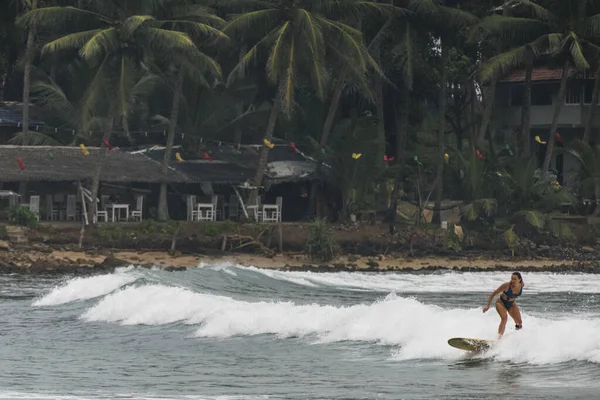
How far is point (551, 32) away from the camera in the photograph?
4941cm

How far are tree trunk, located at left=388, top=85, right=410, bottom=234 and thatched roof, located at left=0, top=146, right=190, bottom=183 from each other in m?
7.08

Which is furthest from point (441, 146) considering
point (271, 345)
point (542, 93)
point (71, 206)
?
point (271, 345)

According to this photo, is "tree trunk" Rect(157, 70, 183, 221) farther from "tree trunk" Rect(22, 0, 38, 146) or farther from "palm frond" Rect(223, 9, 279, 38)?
"tree trunk" Rect(22, 0, 38, 146)

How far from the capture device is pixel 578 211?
169 ft

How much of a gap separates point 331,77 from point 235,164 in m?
5.03

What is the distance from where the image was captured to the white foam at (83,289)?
34000 mm

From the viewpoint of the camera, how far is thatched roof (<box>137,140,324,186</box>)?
5028cm

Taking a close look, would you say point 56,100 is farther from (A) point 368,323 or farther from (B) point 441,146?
(A) point 368,323

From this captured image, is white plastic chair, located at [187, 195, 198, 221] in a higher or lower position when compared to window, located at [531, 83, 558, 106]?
lower

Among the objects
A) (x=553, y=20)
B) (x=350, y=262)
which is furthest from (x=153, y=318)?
(x=553, y=20)

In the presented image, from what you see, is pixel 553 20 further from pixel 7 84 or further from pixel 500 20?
pixel 7 84

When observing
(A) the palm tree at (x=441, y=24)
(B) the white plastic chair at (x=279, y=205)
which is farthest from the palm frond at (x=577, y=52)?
(B) the white plastic chair at (x=279, y=205)

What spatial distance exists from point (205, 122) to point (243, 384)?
31.3 metres

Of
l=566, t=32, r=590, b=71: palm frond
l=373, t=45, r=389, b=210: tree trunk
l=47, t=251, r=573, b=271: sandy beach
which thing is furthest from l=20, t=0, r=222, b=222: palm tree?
l=566, t=32, r=590, b=71: palm frond
